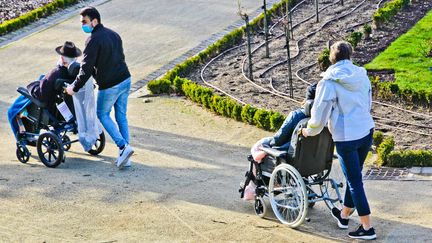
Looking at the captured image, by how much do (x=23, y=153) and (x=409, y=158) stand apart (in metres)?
4.82

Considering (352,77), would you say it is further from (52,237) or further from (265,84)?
(265,84)

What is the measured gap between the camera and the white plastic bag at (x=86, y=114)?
39.1 ft

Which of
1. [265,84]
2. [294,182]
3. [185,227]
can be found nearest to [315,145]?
[294,182]

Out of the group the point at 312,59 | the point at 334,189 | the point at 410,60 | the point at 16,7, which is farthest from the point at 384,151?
the point at 16,7

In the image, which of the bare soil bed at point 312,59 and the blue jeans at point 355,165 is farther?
the bare soil bed at point 312,59

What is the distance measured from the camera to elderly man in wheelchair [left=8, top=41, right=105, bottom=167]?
12.0 metres

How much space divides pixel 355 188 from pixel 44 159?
178 inches

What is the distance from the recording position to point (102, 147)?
12.6 meters

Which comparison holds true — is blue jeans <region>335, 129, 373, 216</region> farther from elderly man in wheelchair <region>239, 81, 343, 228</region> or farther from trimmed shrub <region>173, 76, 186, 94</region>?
trimmed shrub <region>173, 76, 186, 94</region>

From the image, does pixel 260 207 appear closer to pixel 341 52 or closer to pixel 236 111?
pixel 341 52

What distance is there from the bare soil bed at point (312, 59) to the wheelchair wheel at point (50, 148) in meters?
4.41

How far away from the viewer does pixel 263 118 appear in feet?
46.7

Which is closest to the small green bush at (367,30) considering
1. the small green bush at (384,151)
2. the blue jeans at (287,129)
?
the small green bush at (384,151)

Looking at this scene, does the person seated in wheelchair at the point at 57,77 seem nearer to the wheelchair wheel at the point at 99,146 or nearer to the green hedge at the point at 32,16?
the wheelchair wheel at the point at 99,146
